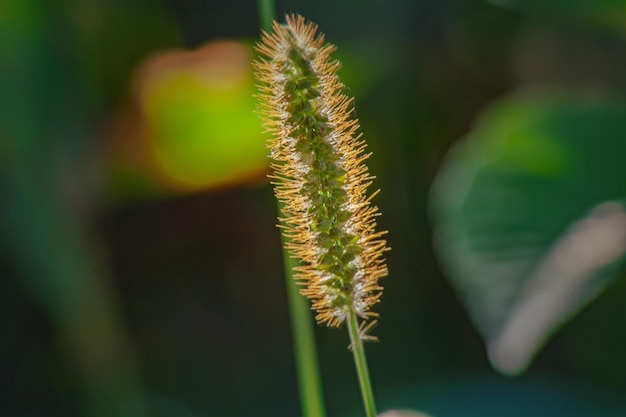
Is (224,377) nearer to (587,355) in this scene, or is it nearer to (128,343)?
(128,343)

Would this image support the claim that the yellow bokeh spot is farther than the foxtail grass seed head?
Yes

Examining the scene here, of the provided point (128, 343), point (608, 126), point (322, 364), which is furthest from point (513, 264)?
point (128, 343)

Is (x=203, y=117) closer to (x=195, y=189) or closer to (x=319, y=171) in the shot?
(x=195, y=189)

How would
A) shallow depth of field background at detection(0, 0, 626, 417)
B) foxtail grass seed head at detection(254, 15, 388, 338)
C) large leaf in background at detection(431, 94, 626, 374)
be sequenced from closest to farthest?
foxtail grass seed head at detection(254, 15, 388, 338), large leaf in background at detection(431, 94, 626, 374), shallow depth of field background at detection(0, 0, 626, 417)

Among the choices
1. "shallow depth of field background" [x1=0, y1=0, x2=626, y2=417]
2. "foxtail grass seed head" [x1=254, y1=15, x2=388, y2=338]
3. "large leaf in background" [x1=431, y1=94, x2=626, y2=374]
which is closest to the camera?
"foxtail grass seed head" [x1=254, y1=15, x2=388, y2=338]

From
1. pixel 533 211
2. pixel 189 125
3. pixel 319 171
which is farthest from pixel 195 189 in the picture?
pixel 319 171

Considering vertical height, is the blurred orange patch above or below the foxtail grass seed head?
above

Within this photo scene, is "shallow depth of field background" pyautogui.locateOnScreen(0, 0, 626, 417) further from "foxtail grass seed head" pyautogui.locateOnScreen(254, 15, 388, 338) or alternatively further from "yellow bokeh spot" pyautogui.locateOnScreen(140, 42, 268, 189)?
"foxtail grass seed head" pyautogui.locateOnScreen(254, 15, 388, 338)

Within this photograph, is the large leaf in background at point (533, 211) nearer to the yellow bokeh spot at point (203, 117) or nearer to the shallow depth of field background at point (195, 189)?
the shallow depth of field background at point (195, 189)

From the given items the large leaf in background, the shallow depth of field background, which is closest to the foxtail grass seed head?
the large leaf in background
